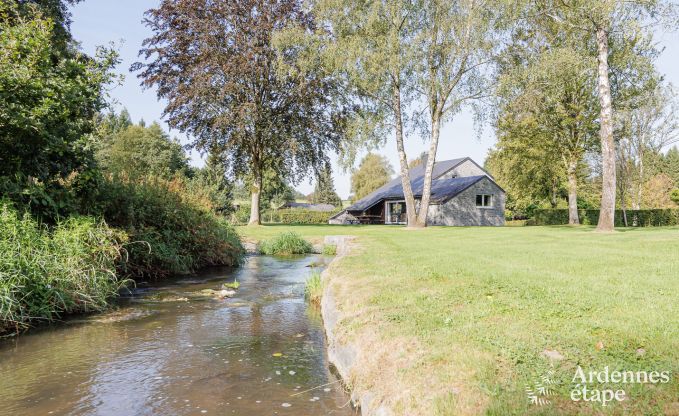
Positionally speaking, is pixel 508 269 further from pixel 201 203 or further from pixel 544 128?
pixel 544 128

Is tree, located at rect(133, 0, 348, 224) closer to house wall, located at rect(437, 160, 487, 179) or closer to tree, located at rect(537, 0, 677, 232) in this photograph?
tree, located at rect(537, 0, 677, 232)

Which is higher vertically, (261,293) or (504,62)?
(504,62)

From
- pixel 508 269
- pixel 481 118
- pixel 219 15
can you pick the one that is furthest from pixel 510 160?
pixel 508 269

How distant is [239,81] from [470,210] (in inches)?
818

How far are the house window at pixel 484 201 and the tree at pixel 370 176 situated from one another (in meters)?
41.6

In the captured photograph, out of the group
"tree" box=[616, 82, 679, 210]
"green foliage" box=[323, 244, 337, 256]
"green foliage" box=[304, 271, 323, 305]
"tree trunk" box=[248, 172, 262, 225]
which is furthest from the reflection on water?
"tree" box=[616, 82, 679, 210]

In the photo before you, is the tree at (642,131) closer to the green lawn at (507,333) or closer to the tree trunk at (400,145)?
the tree trunk at (400,145)

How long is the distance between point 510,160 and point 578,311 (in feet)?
124

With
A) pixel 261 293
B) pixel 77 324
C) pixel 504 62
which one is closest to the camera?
pixel 77 324

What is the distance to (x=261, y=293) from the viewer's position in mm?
9750

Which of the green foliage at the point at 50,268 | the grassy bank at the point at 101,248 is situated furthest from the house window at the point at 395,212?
the green foliage at the point at 50,268

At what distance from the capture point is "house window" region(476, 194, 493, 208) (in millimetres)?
36719

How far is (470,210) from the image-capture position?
36.1 meters

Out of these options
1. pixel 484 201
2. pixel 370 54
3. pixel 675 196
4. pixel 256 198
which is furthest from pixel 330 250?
pixel 675 196
